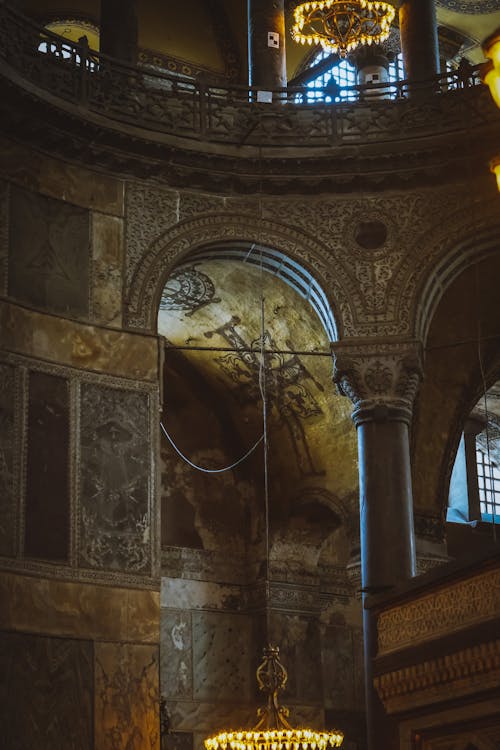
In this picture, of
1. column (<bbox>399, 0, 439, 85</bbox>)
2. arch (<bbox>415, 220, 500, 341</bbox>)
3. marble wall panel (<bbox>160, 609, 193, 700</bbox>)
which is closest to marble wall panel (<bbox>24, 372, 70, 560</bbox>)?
arch (<bbox>415, 220, 500, 341</bbox>)

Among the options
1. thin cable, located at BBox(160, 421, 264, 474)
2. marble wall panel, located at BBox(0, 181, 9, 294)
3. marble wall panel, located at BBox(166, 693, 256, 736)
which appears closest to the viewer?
marble wall panel, located at BBox(0, 181, 9, 294)

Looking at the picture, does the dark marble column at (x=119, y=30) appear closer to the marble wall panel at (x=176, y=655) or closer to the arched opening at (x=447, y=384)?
the arched opening at (x=447, y=384)

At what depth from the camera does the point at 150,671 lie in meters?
14.6

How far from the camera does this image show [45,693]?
13.9m

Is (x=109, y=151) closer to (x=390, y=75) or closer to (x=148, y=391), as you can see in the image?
(x=148, y=391)

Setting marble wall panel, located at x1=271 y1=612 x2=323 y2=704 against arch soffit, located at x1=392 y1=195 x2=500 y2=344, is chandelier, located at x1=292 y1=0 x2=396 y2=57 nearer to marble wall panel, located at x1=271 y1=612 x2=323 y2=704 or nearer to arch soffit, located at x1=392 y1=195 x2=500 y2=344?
arch soffit, located at x1=392 y1=195 x2=500 y2=344

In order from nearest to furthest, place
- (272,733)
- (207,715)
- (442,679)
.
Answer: (442,679) < (272,733) < (207,715)

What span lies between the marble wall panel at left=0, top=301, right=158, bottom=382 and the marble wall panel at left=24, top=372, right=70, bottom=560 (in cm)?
31

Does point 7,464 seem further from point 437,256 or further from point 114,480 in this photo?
point 437,256

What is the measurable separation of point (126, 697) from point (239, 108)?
7.18m

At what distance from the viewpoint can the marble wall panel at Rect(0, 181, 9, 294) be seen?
14992 millimetres

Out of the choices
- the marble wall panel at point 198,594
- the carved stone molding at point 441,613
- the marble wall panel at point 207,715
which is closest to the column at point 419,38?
the marble wall panel at point 198,594

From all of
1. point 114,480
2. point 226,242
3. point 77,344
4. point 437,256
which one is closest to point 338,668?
point 114,480

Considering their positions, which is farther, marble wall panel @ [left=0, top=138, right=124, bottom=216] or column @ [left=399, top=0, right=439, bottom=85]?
column @ [left=399, top=0, right=439, bottom=85]
